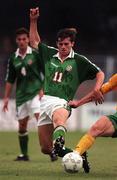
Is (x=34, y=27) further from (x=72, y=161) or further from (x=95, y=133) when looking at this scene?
(x=72, y=161)

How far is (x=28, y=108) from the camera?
15.3 meters

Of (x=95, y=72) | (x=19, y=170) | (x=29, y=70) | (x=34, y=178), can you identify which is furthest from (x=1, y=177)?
(x=29, y=70)

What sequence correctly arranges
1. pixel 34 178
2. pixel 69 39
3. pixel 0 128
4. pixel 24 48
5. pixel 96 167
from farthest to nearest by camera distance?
pixel 0 128 < pixel 24 48 < pixel 96 167 < pixel 69 39 < pixel 34 178

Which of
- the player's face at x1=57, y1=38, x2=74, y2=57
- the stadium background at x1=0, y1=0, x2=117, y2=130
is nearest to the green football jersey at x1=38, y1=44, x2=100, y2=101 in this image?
the player's face at x1=57, y1=38, x2=74, y2=57

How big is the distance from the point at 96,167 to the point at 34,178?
2213mm

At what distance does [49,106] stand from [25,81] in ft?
12.2

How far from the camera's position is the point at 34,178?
10.5 metres

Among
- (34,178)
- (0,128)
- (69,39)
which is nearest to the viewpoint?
(34,178)

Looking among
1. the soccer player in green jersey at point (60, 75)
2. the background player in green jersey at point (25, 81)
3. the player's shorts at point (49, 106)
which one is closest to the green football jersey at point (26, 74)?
the background player in green jersey at point (25, 81)

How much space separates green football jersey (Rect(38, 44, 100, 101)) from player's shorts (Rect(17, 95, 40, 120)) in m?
3.39

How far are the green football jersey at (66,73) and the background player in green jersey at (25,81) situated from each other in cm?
317

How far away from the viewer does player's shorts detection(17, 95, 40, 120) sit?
1518cm

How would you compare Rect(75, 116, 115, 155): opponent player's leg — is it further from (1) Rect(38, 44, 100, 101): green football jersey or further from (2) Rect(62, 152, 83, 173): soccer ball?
(1) Rect(38, 44, 100, 101): green football jersey

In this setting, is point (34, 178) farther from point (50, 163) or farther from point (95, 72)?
point (50, 163)
